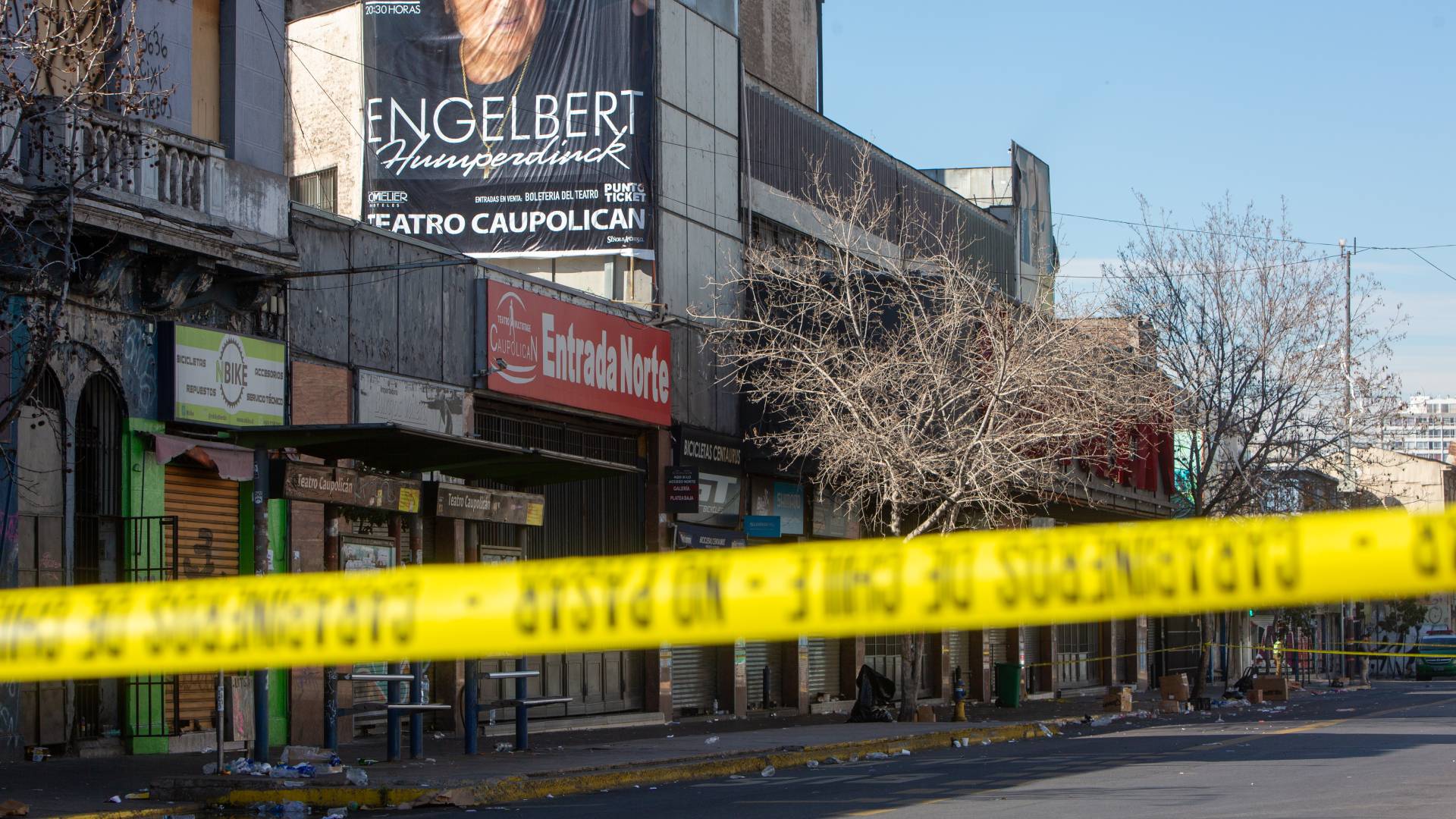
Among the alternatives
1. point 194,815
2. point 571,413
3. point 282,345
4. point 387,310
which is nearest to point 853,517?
point 571,413

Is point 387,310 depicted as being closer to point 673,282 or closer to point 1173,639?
point 673,282

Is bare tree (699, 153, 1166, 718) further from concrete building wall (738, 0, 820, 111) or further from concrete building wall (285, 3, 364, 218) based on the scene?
concrete building wall (738, 0, 820, 111)

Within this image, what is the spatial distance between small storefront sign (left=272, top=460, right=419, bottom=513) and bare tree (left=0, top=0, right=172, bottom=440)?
2280 millimetres

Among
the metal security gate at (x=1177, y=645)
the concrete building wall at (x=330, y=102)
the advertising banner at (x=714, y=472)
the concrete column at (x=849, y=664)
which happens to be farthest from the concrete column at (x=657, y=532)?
the metal security gate at (x=1177, y=645)

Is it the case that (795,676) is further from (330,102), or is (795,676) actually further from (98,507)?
(98,507)

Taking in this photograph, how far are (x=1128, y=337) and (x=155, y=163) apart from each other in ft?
69.1

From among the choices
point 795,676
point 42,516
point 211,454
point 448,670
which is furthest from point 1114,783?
point 795,676

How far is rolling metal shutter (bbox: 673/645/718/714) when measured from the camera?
86.6 feet

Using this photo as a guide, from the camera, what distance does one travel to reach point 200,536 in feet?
57.2

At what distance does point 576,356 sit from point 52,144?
32.5ft

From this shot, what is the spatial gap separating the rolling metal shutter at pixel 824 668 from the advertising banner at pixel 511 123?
9.08 m

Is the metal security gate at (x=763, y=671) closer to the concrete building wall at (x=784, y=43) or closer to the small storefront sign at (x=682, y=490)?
the small storefront sign at (x=682, y=490)

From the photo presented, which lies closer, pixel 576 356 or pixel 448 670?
pixel 448 670

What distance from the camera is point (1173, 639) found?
5031 centimetres
